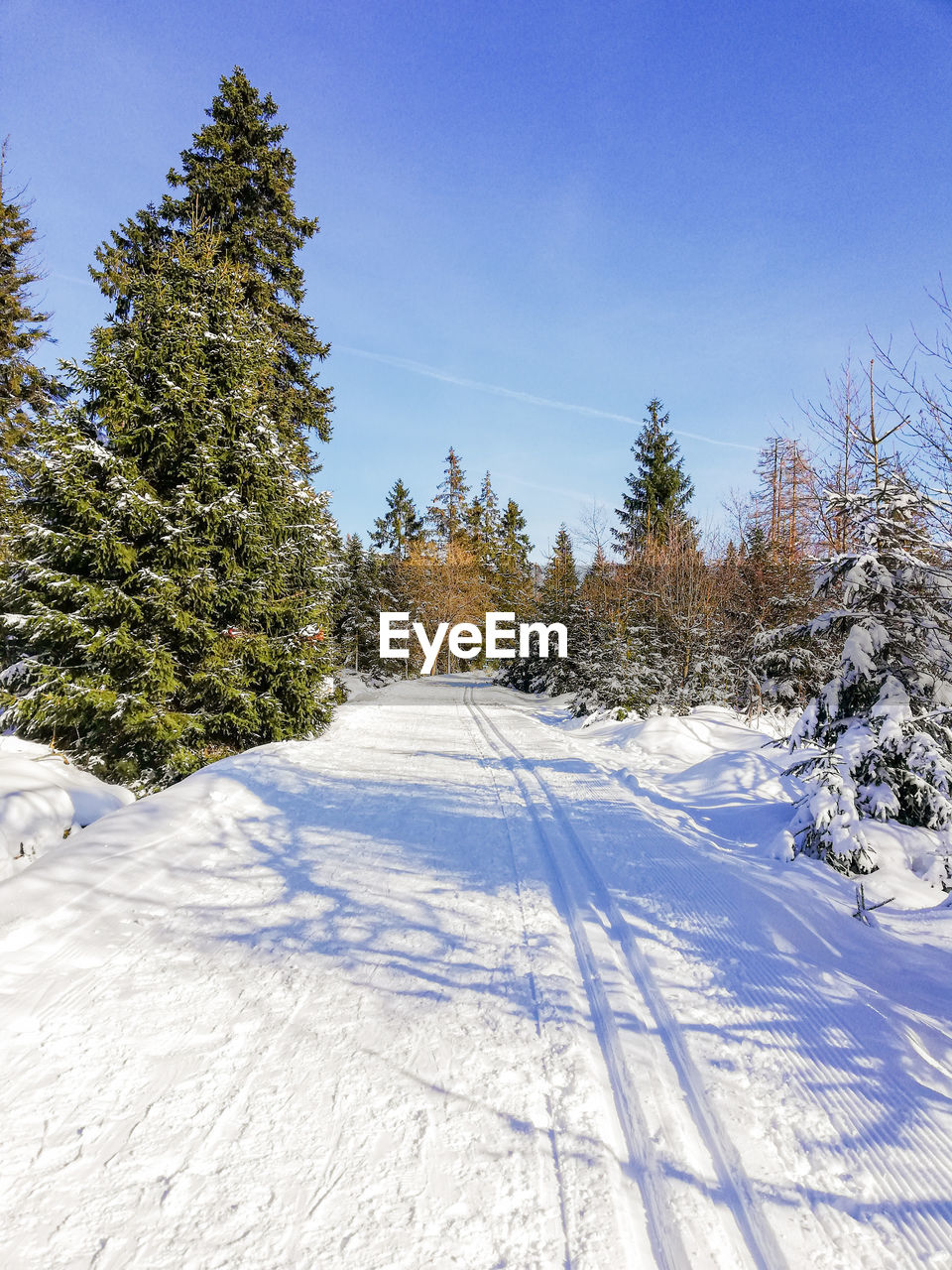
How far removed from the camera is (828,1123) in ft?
7.17

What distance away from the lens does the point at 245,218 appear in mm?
12984

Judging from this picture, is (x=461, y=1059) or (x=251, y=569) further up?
(x=251, y=569)

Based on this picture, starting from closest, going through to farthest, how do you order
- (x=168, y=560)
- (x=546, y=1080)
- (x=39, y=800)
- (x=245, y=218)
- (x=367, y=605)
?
(x=546, y=1080) < (x=39, y=800) < (x=168, y=560) < (x=245, y=218) < (x=367, y=605)

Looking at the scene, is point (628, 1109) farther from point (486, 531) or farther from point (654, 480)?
point (486, 531)

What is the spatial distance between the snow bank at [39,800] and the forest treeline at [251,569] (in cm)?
78

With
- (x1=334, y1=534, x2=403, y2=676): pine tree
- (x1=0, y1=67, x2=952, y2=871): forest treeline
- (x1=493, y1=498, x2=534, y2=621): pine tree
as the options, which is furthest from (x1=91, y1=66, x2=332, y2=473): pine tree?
(x1=493, y1=498, x2=534, y2=621): pine tree

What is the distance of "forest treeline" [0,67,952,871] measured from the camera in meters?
5.03

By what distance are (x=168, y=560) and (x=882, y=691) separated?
878 centimetres

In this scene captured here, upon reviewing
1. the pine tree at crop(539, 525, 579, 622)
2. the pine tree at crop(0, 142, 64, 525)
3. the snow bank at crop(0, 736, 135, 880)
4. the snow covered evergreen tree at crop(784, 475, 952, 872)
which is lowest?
the snow bank at crop(0, 736, 135, 880)

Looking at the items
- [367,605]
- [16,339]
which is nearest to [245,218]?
[16,339]

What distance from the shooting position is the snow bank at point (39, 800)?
5492 mm

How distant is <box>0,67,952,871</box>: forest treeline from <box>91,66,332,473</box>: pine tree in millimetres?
58

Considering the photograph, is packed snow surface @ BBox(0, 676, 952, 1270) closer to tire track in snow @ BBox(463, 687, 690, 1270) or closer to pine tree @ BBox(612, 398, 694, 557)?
tire track in snow @ BBox(463, 687, 690, 1270)

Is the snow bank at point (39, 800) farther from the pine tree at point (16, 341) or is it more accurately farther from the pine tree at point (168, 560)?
the pine tree at point (16, 341)
